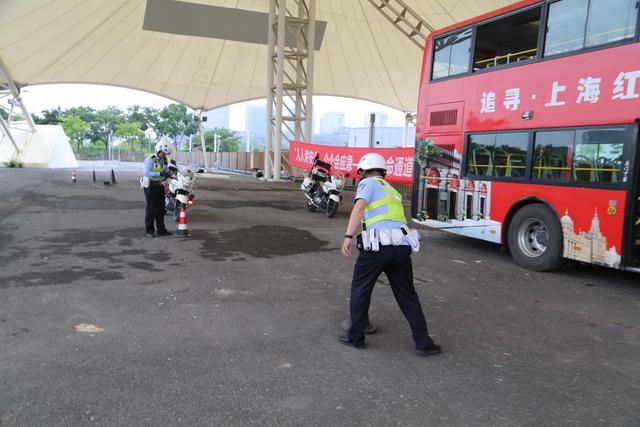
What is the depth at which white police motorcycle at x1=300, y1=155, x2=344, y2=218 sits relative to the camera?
13.1 m

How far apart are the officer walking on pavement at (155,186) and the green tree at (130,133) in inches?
2689

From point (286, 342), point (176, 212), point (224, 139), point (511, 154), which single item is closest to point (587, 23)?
point (511, 154)

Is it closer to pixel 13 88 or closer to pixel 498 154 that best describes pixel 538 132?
pixel 498 154

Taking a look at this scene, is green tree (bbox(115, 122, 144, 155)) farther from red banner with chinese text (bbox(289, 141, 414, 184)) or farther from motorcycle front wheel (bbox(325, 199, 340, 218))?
motorcycle front wheel (bbox(325, 199, 340, 218))

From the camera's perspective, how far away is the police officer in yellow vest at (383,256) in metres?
4.08


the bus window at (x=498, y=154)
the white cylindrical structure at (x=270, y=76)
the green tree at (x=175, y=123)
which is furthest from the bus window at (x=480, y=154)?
the green tree at (x=175, y=123)

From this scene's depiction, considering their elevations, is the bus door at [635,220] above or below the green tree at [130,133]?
below

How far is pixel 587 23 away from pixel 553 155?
1.92 m

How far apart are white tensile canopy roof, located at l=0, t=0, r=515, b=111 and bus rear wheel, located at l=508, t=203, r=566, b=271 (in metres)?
18.4

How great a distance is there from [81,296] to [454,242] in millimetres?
7378

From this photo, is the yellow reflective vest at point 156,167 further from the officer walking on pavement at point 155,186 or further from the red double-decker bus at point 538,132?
the red double-decker bus at point 538,132

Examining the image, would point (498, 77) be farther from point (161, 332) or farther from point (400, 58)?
point (400, 58)

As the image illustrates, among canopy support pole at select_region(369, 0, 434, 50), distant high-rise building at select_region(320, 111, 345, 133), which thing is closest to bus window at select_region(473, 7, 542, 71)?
canopy support pole at select_region(369, 0, 434, 50)

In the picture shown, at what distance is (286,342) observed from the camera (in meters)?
4.29
